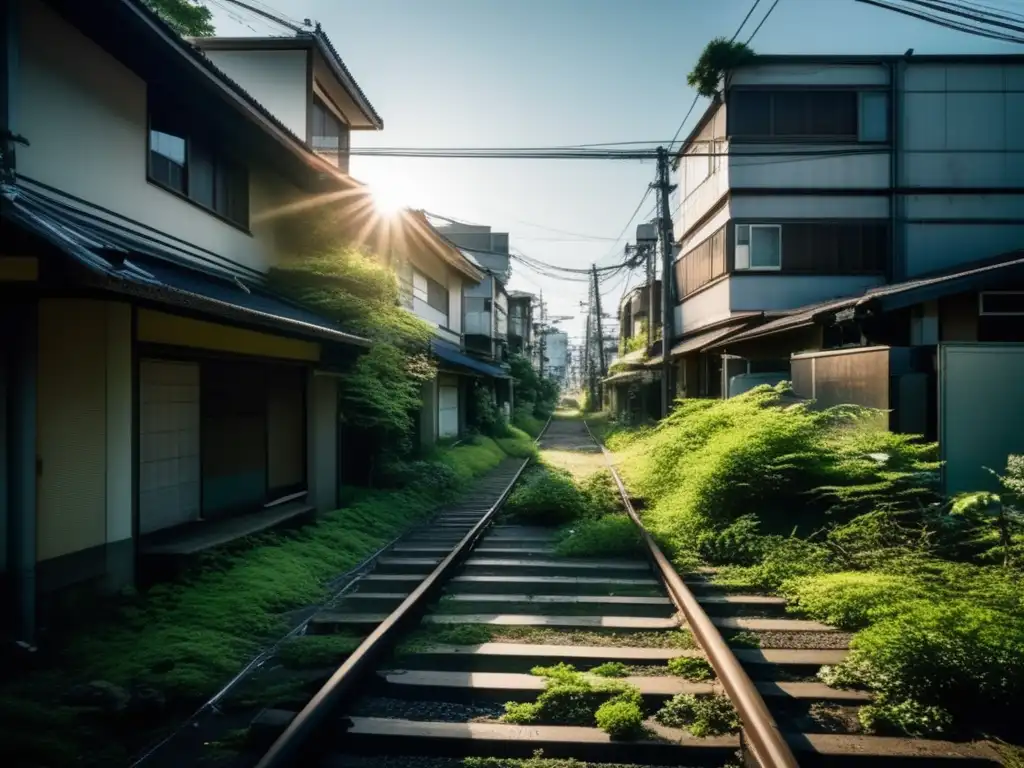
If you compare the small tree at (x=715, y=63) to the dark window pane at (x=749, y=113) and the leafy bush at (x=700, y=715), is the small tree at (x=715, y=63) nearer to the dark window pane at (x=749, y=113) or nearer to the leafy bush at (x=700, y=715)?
the dark window pane at (x=749, y=113)

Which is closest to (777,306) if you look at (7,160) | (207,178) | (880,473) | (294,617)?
(880,473)

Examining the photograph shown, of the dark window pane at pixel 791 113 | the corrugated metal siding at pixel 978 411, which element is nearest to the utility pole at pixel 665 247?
the dark window pane at pixel 791 113

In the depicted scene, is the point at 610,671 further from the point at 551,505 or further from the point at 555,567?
the point at 551,505

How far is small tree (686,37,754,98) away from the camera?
1947 centimetres

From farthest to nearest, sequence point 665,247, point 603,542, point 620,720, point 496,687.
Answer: point 665,247, point 603,542, point 496,687, point 620,720

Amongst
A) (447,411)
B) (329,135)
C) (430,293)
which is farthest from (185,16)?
(447,411)

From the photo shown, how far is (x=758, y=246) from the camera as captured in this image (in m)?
20.2

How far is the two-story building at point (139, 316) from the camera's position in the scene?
5094mm

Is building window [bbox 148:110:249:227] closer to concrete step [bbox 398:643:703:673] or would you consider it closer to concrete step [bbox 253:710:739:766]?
concrete step [bbox 398:643:703:673]

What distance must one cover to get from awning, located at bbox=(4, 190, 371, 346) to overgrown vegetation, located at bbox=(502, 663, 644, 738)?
3.86m

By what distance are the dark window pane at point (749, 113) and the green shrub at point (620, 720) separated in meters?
19.2

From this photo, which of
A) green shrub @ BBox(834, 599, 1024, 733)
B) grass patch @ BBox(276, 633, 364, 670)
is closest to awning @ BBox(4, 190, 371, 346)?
grass patch @ BBox(276, 633, 364, 670)

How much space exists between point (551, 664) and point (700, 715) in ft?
4.11

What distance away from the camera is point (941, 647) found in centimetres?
444
